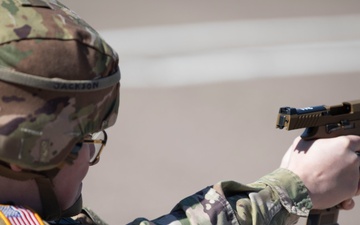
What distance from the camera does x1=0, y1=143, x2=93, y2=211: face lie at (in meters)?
2.53

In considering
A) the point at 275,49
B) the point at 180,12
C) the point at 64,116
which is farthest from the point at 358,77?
the point at 64,116

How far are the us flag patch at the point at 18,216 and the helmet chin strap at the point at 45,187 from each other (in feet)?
0.29

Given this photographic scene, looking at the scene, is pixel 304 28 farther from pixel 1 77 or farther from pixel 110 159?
pixel 1 77

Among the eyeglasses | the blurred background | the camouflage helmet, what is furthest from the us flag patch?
the blurred background

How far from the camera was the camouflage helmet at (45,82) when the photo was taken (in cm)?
239

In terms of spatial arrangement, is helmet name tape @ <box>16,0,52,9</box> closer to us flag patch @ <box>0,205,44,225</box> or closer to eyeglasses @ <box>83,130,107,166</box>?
eyeglasses @ <box>83,130,107,166</box>

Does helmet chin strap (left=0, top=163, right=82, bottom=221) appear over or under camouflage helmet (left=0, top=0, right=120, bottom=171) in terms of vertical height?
under

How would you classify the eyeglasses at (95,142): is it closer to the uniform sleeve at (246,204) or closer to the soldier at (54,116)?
the soldier at (54,116)

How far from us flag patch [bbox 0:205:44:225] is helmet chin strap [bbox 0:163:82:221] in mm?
89

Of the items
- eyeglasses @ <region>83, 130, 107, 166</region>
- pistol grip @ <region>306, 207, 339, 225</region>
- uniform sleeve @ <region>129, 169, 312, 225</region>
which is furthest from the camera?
pistol grip @ <region>306, 207, 339, 225</region>

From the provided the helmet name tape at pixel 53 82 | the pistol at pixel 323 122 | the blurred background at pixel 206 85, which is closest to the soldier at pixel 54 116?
the helmet name tape at pixel 53 82

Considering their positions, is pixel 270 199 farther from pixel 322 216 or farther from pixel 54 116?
pixel 54 116

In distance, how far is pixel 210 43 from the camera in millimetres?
9023

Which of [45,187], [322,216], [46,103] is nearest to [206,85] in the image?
[322,216]
